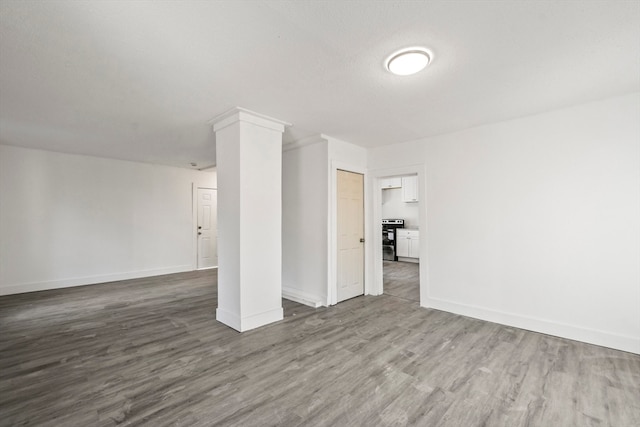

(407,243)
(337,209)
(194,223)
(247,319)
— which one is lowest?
(247,319)

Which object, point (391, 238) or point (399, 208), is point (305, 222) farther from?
point (399, 208)

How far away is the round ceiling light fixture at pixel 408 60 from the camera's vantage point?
1990 millimetres

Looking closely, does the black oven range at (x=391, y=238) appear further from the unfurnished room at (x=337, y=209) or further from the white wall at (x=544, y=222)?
the white wall at (x=544, y=222)

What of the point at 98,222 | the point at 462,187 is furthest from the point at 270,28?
the point at 98,222

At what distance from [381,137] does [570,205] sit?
2.35 metres

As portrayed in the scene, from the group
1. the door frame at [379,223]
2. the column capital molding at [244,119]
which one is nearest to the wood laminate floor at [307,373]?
the door frame at [379,223]

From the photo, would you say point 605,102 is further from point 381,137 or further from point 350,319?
point 350,319

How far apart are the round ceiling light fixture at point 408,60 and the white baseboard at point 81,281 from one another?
6.37 meters

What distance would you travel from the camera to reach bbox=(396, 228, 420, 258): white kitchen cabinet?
A: 25.0 ft

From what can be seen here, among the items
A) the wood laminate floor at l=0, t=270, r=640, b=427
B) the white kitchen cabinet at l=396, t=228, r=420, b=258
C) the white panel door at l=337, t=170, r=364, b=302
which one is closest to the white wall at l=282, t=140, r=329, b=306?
the white panel door at l=337, t=170, r=364, b=302

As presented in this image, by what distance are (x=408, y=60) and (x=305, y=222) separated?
2.82 m

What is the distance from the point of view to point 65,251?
5184mm

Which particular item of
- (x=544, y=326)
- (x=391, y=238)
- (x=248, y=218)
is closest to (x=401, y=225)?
(x=391, y=238)

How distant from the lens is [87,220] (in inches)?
213
